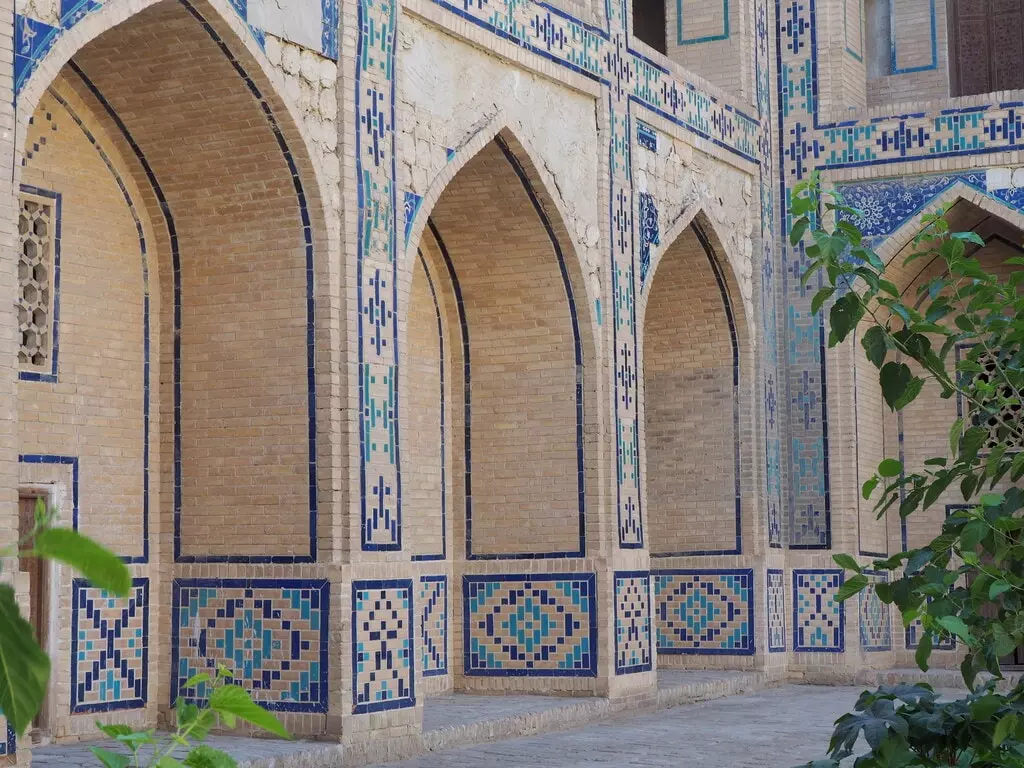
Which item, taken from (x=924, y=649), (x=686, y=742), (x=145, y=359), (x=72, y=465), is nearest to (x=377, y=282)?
(x=145, y=359)

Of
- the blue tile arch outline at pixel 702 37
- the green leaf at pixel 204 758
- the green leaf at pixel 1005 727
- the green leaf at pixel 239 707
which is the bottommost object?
the green leaf at pixel 1005 727

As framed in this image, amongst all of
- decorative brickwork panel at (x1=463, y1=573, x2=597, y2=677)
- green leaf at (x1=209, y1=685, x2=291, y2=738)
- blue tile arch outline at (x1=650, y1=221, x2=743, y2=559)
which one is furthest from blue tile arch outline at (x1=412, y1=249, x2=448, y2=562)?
green leaf at (x1=209, y1=685, x2=291, y2=738)

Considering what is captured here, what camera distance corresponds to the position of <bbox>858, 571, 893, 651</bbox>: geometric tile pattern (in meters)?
11.5

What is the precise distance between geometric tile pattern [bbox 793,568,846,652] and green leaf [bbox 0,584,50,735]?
35.3ft

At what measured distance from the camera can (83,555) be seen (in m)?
0.97

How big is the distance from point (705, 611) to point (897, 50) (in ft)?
16.7

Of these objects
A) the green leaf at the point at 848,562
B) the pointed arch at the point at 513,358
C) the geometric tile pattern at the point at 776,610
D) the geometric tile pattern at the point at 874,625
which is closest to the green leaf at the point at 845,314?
the green leaf at the point at 848,562

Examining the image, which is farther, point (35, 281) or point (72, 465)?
point (72, 465)

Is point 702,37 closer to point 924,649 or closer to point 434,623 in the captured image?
point 434,623

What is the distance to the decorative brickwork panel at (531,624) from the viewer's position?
878cm

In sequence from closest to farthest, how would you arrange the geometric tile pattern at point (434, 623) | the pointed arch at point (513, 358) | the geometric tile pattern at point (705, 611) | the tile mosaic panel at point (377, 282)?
the tile mosaic panel at point (377, 282) → the pointed arch at point (513, 358) → the geometric tile pattern at point (434, 623) → the geometric tile pattern at point (705, 611)

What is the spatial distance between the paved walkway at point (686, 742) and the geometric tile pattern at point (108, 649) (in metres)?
1.31

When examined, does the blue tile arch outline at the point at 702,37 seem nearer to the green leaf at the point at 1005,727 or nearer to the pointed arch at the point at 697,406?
the pointed arch at the point at 697,406

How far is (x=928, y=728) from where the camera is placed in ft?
7.02
